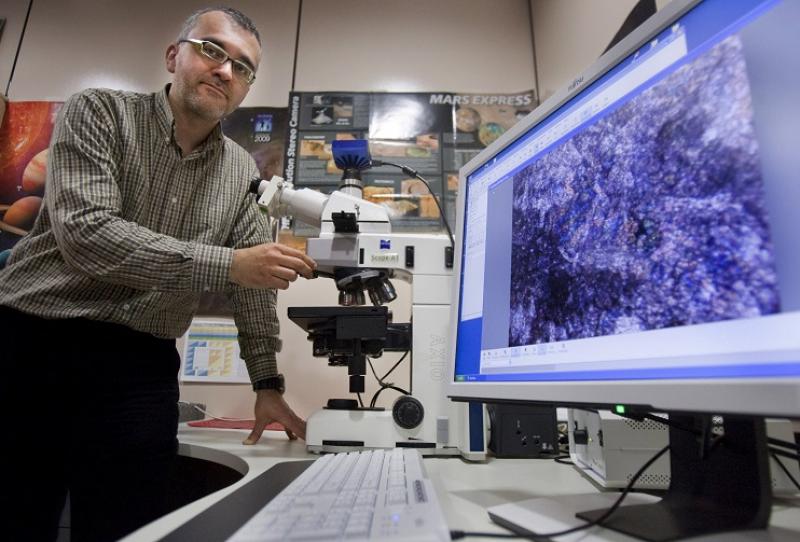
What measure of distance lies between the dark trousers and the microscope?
14.5 inches

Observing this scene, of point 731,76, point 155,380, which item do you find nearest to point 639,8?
point 731,76

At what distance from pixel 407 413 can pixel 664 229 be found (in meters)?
0.63

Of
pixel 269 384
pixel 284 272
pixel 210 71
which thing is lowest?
pixel 269 384

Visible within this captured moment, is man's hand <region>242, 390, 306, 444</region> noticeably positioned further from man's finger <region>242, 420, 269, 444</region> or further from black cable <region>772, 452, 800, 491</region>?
black cable <region>772, 452, 800, 491</region>

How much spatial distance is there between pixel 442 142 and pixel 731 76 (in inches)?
64.7

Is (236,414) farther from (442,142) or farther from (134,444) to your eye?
(442,142)

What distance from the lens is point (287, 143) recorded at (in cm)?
190

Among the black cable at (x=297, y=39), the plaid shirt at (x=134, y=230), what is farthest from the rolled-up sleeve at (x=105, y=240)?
the black cable at (x=297, y=39)


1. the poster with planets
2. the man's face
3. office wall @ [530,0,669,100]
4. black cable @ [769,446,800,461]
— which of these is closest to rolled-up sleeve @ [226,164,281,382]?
the man's face

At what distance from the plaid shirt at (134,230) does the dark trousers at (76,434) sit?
0.05m

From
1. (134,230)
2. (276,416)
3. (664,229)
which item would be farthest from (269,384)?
(664,229)

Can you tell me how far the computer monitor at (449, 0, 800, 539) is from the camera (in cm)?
31

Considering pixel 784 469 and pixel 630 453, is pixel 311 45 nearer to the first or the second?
pixel 630 453

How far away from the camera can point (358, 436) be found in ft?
2.87
